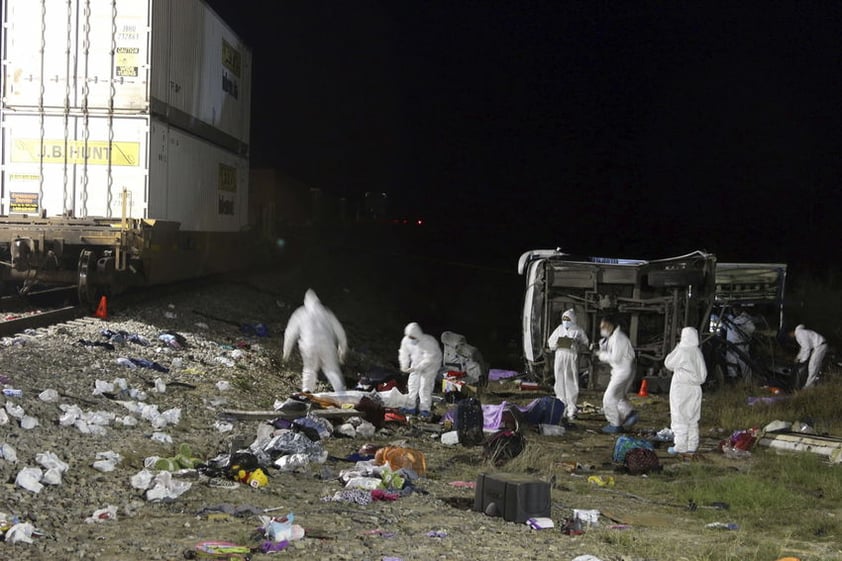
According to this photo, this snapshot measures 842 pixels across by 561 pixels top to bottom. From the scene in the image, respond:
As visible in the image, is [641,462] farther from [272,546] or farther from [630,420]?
[272,546]

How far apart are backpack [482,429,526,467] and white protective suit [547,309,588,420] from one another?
11.9 ft

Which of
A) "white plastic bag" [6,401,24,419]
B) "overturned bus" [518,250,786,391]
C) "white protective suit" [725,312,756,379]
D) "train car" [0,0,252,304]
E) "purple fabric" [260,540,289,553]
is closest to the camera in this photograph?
"purple fabric" [260,540,289,553]

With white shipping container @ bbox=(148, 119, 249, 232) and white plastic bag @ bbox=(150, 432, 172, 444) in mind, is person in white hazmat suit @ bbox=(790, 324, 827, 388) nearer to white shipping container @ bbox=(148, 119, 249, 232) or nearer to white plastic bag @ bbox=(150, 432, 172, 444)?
white plastic bag @ bbox=(150, 432, 172, 444)

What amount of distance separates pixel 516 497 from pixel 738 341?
10.3 metres

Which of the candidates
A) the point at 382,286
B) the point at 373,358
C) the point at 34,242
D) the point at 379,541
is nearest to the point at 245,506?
the point at 379,541

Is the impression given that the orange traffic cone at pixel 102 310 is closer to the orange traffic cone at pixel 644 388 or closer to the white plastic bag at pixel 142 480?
the white plastic bag at pixel 142 480

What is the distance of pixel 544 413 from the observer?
12.5 meters

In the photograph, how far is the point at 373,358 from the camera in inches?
773

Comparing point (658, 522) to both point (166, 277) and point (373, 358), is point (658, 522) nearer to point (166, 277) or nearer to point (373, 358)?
point (373, 358)

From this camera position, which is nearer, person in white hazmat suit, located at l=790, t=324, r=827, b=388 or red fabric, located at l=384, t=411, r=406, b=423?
red fabric, located at l=384, t=411, r=406, b=423

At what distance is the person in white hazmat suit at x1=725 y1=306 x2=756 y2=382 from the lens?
16328 millimetres

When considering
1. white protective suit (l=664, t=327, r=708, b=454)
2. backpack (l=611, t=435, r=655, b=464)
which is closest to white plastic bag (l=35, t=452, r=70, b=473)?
backpack (l=611, t=435, r=655, b=464)

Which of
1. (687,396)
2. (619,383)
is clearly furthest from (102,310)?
(687,396)

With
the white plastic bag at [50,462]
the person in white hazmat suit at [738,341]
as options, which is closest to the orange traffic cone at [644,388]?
the person in white hazmat suit at [738,341]
